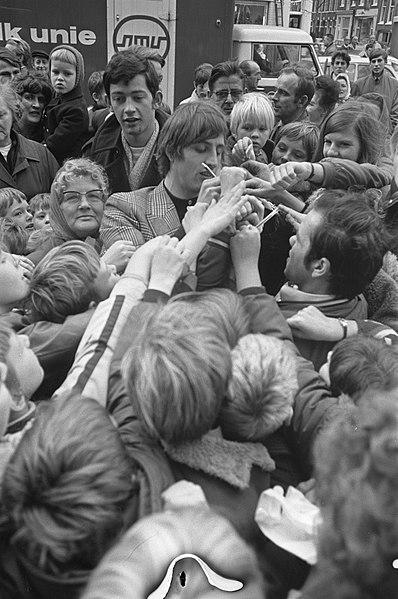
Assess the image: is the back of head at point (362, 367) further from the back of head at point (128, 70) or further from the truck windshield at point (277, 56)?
the truck windshield at point (277, 56)

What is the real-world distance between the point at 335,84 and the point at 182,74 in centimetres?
340

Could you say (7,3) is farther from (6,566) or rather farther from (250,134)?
(6,566)

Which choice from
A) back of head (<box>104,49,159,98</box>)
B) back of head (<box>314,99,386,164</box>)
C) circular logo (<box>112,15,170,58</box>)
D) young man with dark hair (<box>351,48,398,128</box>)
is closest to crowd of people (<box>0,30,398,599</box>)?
back of head (<box>314,99,386,164</box>)

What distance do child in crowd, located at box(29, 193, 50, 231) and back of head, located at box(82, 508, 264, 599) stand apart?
6.65 feet

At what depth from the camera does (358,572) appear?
0.77m

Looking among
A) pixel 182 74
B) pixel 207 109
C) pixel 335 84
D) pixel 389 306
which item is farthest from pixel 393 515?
pixel 182 74

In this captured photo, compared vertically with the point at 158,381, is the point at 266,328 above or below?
below

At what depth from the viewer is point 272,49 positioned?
961 centimetres

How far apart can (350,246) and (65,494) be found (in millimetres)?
1098

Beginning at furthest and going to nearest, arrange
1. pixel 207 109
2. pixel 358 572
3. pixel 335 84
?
pixel 335 84, pixel 207 109, pixel 358 572

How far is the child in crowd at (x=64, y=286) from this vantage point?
149cm

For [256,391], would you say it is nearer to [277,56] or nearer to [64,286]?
[64,286]

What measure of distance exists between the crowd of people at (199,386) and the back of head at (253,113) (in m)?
0.75

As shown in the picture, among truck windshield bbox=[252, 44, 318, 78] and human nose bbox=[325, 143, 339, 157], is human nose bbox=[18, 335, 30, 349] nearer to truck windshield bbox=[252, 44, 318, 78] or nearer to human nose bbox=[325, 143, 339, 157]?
human nose bbox=[325, 143, 339, 157]
